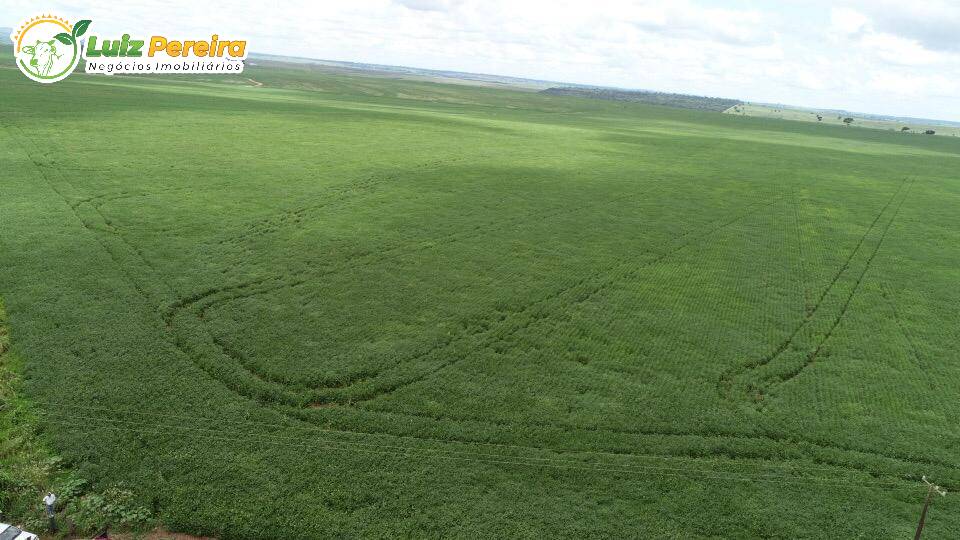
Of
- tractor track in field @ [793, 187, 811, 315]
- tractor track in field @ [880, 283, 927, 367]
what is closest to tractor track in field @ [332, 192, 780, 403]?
tractor track in field @ [793, 187, 811, 315]

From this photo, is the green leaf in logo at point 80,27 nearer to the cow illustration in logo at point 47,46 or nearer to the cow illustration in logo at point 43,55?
the cow illustration in logo at point 47,46

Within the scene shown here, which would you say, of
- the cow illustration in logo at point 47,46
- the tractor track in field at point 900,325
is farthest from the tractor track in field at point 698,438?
the cow illustration in logo at point 47,46

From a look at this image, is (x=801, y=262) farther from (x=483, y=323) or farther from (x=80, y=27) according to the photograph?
(x=80, y=27)

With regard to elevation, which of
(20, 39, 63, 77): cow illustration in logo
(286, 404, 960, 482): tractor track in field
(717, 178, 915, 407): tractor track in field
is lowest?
(286, 404, 960, 482): tractor track in field

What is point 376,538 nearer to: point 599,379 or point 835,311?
point 599,379

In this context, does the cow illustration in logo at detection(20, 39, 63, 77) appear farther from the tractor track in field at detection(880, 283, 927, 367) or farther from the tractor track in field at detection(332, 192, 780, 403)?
the tractor track in field at detection(880, 283, 927, 367)

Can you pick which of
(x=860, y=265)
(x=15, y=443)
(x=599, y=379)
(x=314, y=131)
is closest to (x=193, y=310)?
(x=15, y=443)

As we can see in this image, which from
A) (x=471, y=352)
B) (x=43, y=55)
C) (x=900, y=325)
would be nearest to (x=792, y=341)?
(x=900, y=325)
